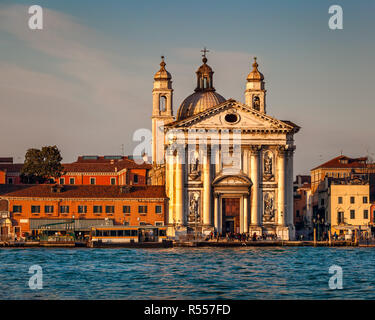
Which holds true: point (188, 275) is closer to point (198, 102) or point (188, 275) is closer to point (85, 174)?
point (198, 102)

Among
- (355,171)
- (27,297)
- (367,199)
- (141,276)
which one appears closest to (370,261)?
(141,276)

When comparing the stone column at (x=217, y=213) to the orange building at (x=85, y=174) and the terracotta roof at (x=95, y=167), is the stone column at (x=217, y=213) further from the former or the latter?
the terracotta roof at (x=95, y=167)

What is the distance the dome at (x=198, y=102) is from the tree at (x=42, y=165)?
15196mm

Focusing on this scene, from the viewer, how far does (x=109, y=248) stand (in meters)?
58.0

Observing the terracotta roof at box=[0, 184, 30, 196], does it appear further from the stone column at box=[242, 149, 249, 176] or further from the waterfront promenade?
the stone column at box=[242, 149, 249, 176]

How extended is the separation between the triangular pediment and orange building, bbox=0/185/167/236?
6.03 metres

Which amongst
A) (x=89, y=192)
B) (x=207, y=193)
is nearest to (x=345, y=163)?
(x=207, y=193)

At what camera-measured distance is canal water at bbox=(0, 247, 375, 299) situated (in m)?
27.0

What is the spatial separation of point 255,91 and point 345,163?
79.6 feet

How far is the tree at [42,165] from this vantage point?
81.7m

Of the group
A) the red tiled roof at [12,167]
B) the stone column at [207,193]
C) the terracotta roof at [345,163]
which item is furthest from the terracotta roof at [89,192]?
the terracotta roof at [345,163]

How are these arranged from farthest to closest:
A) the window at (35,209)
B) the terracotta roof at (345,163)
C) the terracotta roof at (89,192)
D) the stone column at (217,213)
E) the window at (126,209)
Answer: the terracotta roof at (345,163)
the stone column at (217,213)
the window at (126,209)
the terracotta roof at (89,192)
the window at (35,209)

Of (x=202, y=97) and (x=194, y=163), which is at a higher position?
(x=202, y=97)

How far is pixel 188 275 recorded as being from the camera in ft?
112
